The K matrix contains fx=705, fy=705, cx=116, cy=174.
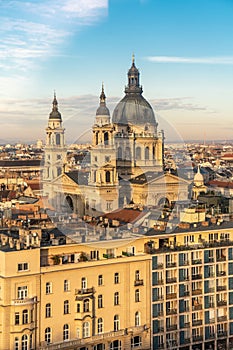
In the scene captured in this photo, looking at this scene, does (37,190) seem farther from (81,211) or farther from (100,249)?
(100,249)

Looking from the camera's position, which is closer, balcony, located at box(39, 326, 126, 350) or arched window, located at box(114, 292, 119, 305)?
balcony, located at box(39, 326, 126, 350)

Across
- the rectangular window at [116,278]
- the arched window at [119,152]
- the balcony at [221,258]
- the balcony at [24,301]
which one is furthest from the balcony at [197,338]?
the arched window at [119,152]

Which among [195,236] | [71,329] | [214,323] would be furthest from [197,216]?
[71,329]

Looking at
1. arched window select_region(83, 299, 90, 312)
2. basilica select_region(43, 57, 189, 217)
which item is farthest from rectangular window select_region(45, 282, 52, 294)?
basilica select_region(43, 57, 189, 217)

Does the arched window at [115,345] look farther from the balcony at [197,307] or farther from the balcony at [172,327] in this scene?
the balcony at [197,307]

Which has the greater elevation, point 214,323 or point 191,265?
point 191,265

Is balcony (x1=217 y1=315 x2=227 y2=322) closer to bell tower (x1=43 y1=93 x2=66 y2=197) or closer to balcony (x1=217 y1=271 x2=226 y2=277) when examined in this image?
balcony (x1=217 y1=271 x2=226 y2=277)

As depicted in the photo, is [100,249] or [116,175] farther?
[116,175]

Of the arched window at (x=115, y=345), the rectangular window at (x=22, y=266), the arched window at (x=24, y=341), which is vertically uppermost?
the rectangular window at (x=22, y=266)
